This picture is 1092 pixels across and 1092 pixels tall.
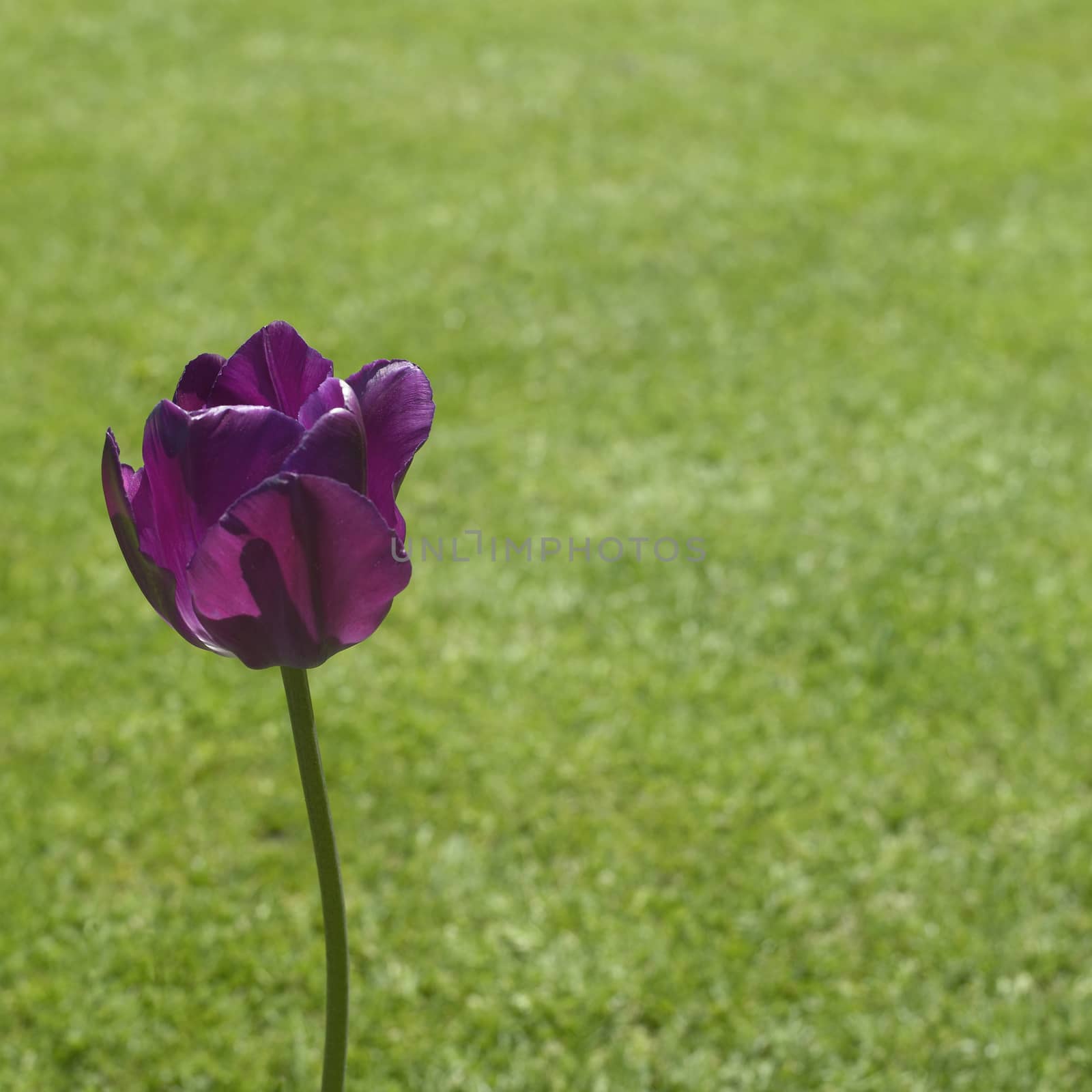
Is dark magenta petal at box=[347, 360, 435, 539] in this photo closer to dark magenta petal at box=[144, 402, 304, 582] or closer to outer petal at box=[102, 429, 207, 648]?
dark magenta petal at box=[144, 402, 304, 582]

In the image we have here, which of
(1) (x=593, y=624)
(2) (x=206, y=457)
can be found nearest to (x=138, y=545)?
(2) (x=206, y=457)

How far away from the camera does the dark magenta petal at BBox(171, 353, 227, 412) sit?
154 centimetres

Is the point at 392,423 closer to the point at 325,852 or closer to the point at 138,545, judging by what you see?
the point at 138,545

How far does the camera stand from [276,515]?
1304mm

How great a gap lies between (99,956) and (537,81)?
7.48m

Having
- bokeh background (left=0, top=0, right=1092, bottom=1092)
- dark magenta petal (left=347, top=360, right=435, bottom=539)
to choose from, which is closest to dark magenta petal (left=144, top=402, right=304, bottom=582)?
dark magenta petal (left=347, top=360, right=435, bottom=539)

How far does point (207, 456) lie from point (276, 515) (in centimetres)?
14

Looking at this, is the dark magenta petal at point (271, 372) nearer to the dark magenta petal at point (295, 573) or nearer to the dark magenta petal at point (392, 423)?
the dark magenta petal at point (392, 423)

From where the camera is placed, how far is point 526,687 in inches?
169

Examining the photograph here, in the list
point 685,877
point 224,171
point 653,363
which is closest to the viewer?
point 685,877

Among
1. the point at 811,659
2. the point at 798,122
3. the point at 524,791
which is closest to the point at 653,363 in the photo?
the point at 811,659

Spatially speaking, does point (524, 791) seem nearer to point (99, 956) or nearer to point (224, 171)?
point (99, 956)

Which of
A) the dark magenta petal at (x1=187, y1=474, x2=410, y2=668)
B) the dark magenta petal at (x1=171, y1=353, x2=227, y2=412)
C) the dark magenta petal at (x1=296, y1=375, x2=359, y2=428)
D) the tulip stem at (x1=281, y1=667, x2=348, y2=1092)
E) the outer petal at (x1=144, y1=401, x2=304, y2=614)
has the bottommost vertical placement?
the tulip stem at (x1=281, y1=667, x2=348, y2=1092)

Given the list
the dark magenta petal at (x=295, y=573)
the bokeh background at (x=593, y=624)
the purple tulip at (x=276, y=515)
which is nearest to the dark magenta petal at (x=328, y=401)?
the purple tulip at (x=276, y=515)
